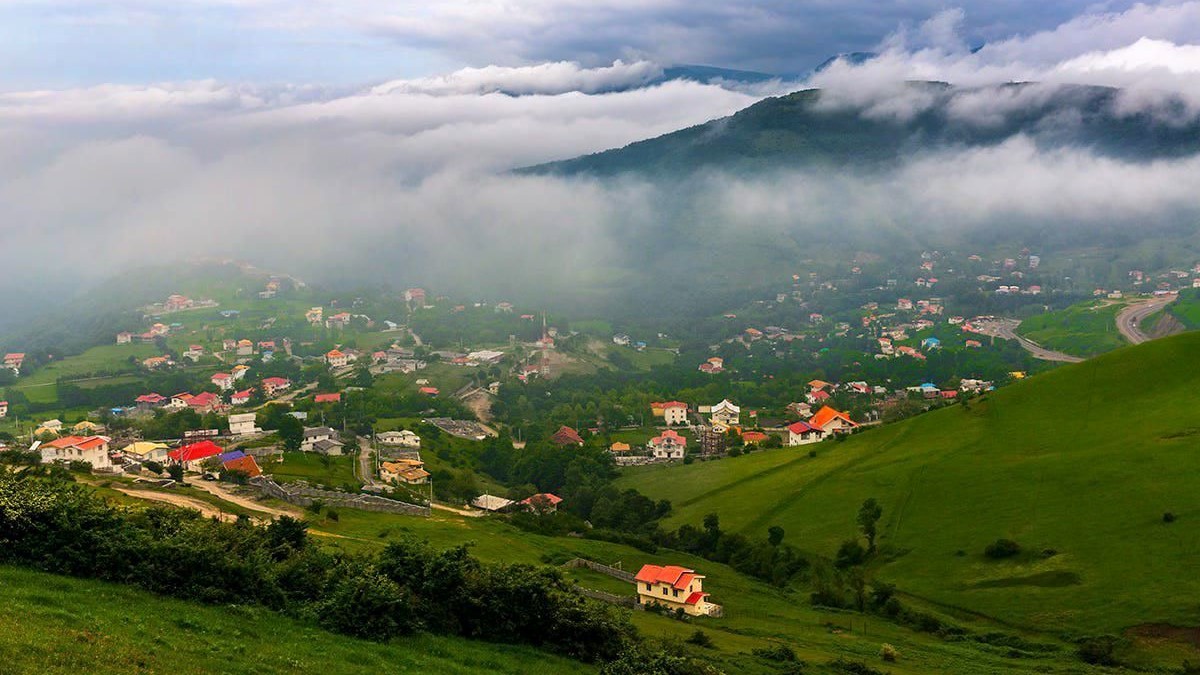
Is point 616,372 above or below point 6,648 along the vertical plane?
below

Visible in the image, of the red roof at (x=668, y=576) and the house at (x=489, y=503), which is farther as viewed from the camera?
the house at (x=489, y=503)

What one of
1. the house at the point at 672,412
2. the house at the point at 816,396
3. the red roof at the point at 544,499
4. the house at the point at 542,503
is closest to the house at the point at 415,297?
the house at the point at 672,412

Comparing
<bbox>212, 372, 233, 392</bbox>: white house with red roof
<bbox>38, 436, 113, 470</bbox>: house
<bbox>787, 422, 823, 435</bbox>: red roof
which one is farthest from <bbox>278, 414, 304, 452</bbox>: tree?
<bbox>787, 422, 823, 435</bbox>: red roof

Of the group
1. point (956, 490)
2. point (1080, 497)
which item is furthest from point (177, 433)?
point (1080, 497)

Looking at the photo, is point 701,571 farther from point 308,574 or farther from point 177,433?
point 177,433

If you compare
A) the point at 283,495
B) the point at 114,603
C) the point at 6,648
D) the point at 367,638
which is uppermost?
the point at 6,648

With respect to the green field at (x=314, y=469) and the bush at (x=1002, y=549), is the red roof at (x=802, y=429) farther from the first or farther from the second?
the bush at (x=1002, y=549)
